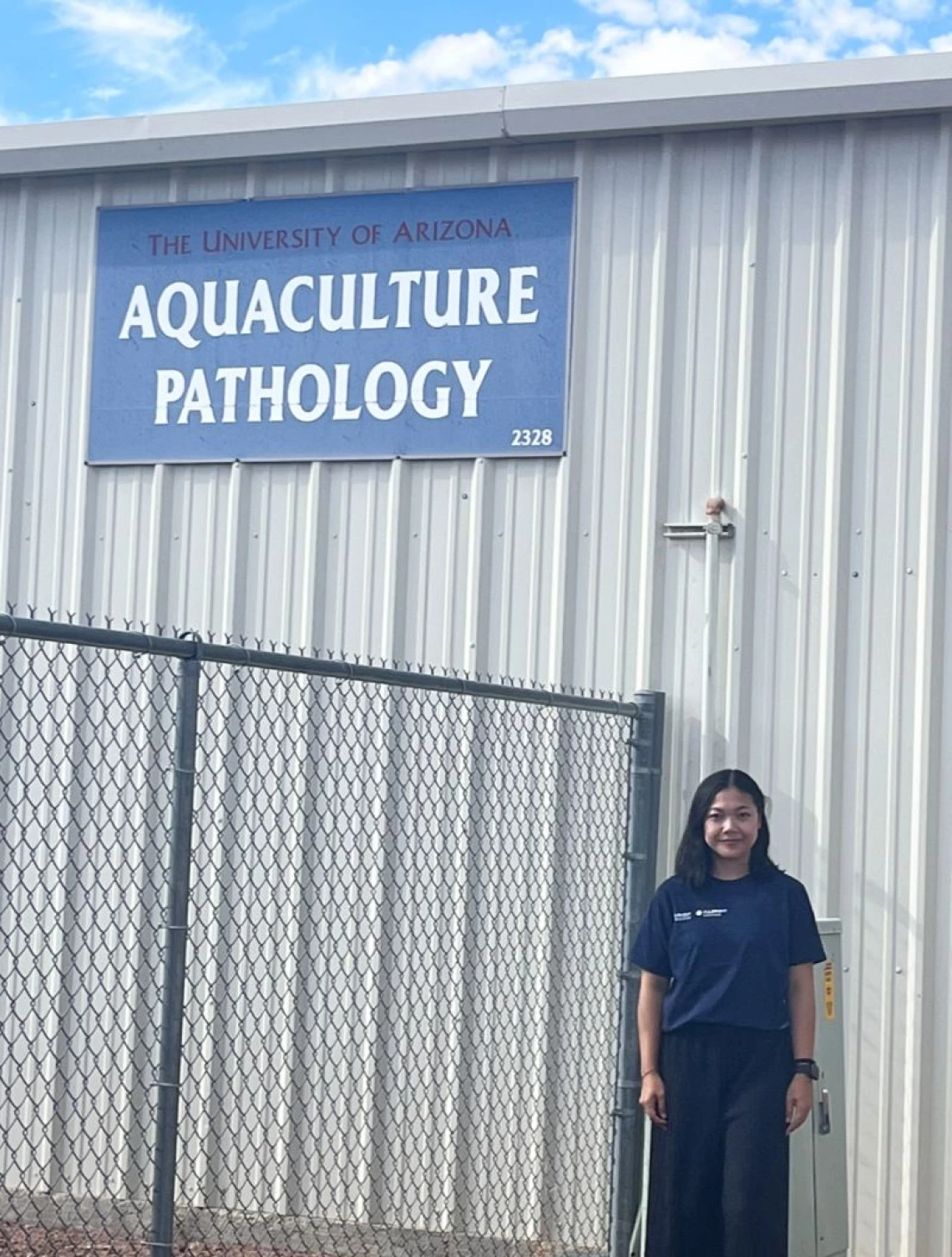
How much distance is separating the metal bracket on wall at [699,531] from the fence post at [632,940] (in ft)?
2.14

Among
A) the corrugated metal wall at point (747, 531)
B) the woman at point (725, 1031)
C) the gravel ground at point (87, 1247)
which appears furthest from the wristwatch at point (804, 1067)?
the gravel ground at point (87, 1247)

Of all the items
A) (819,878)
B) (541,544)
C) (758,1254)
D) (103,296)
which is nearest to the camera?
(758,1254)

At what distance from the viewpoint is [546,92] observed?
779 cm

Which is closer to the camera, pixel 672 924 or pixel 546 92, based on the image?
pixel 672 924

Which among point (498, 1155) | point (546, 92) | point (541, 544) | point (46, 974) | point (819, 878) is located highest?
point (546, 92)

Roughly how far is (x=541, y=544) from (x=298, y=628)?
109 cm

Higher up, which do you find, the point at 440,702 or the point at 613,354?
the point at 613,354

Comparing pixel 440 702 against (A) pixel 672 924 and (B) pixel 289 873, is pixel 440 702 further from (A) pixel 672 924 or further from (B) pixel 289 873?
(A) pixel 672 924

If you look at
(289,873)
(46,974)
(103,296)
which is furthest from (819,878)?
(103,296)

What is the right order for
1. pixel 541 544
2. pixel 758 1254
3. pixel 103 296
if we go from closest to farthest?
1. pixel 758 1254
2. pixel 541 544
3. pixel 103 296

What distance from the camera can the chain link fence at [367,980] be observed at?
7461mm

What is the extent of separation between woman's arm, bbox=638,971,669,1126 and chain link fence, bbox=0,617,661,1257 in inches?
40.6

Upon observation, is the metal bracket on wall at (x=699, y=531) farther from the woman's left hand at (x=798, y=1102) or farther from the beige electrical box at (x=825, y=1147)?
the woman's left hand at (x=798, y=1102)

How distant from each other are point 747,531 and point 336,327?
1.95 metres
